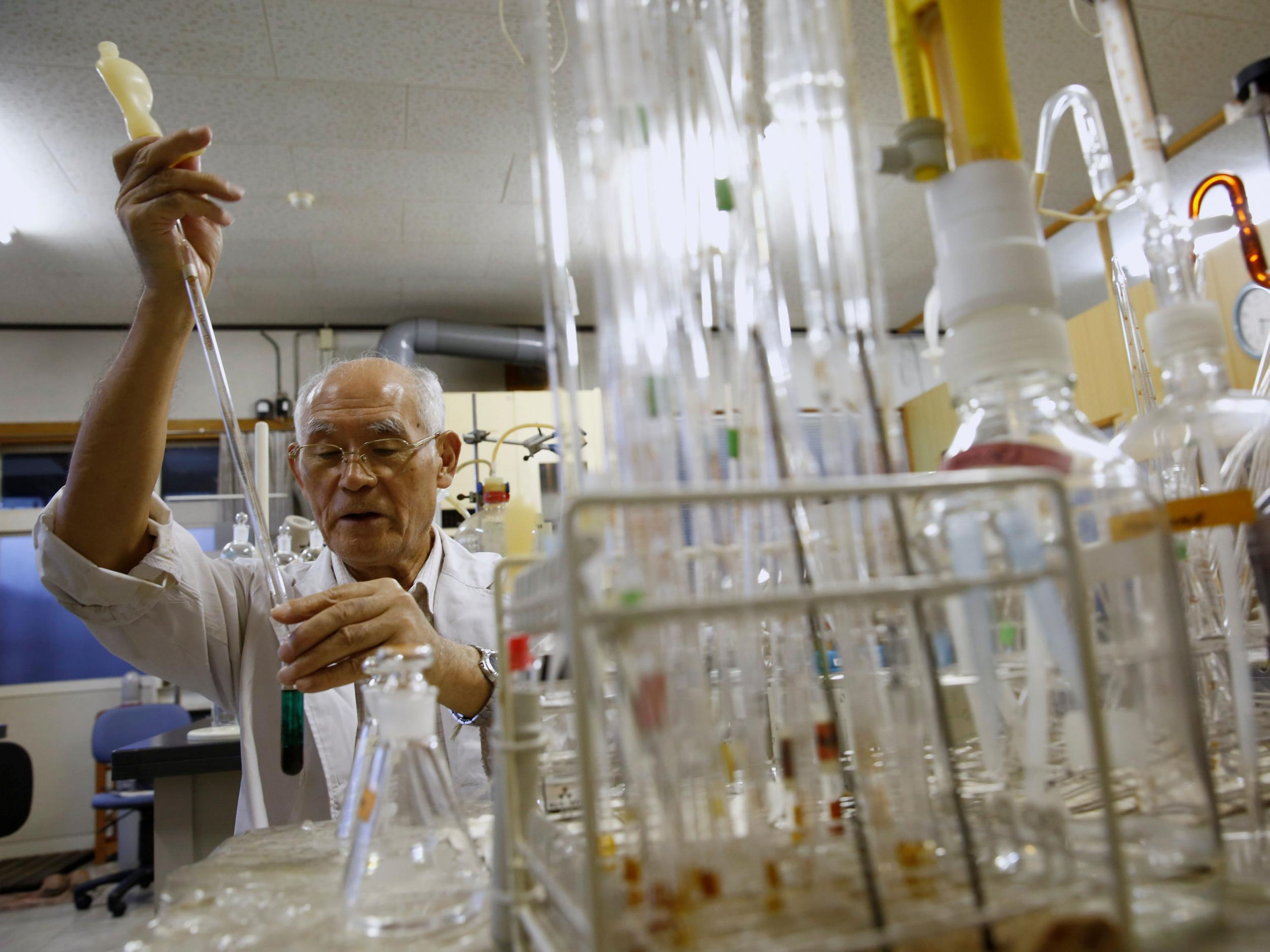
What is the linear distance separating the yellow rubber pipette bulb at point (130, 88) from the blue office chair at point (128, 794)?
10.6 ft

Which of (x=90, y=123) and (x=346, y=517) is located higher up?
(x=90, y=123)

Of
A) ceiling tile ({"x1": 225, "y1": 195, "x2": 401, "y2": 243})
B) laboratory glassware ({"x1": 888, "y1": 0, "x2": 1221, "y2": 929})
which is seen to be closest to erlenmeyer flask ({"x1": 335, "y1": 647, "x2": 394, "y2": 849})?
laboratory glassware ({"x1": 888, "y1": 0, "x2": 1221, "y2": 929})

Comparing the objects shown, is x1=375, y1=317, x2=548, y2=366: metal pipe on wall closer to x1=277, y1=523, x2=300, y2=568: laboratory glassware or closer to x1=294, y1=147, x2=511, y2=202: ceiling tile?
x1=294, y1=147, x2=511, y2=202: ceiling tile

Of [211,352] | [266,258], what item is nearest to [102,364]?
[266,258]

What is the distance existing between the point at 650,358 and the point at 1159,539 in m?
0.25

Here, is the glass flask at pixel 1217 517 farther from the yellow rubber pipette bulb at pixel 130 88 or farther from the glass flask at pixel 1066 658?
the yellow rubber pipette bulb at pixel 130 88

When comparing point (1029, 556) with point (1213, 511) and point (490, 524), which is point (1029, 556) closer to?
point (1213, 511)

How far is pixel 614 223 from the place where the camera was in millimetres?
416

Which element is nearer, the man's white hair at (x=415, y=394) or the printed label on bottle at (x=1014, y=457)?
the printed label on bottle at (x=1014, y=457)

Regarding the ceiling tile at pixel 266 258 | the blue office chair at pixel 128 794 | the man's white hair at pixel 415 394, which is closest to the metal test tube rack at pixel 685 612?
the man's white hair at pixel 415 394

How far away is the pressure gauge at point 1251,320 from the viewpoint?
Answer: 2.56 metres

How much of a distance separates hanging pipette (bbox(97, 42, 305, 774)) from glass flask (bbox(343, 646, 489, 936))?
0.27 m

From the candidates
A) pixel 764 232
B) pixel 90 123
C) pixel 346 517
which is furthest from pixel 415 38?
pixel 764 232

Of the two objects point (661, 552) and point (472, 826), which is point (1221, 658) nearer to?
point (661, 552)
